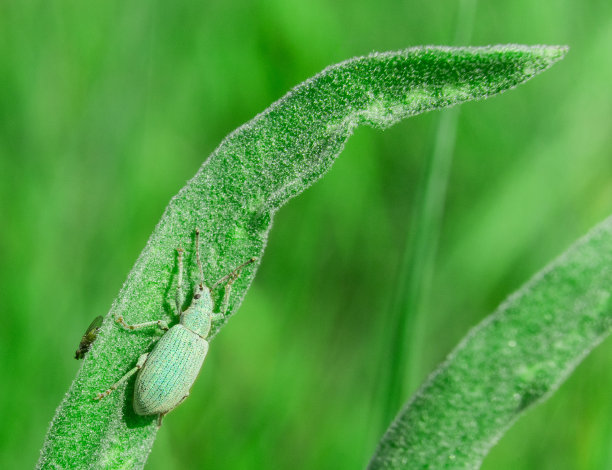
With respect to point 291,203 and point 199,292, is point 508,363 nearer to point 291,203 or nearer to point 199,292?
point 199,292

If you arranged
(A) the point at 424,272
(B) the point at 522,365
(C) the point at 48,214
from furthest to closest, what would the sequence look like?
(C) the point at 48,214 → (A) the point at 424,272 → (B) the point at 522,365

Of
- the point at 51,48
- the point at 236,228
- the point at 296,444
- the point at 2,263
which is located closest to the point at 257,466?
the point at 296,444

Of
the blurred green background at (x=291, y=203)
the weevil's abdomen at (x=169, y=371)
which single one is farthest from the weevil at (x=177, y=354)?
the blurred green background at (x=291, y=203)

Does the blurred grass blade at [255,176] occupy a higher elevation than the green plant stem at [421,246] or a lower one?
lower

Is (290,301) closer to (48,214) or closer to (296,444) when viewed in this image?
(296,444)

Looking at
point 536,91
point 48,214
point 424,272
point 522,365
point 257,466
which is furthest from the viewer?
point 536,91

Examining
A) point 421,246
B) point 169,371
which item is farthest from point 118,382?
point 421,246

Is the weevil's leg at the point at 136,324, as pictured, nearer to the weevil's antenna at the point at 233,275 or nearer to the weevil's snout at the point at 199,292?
the weevil's snout at the point at 199,292
